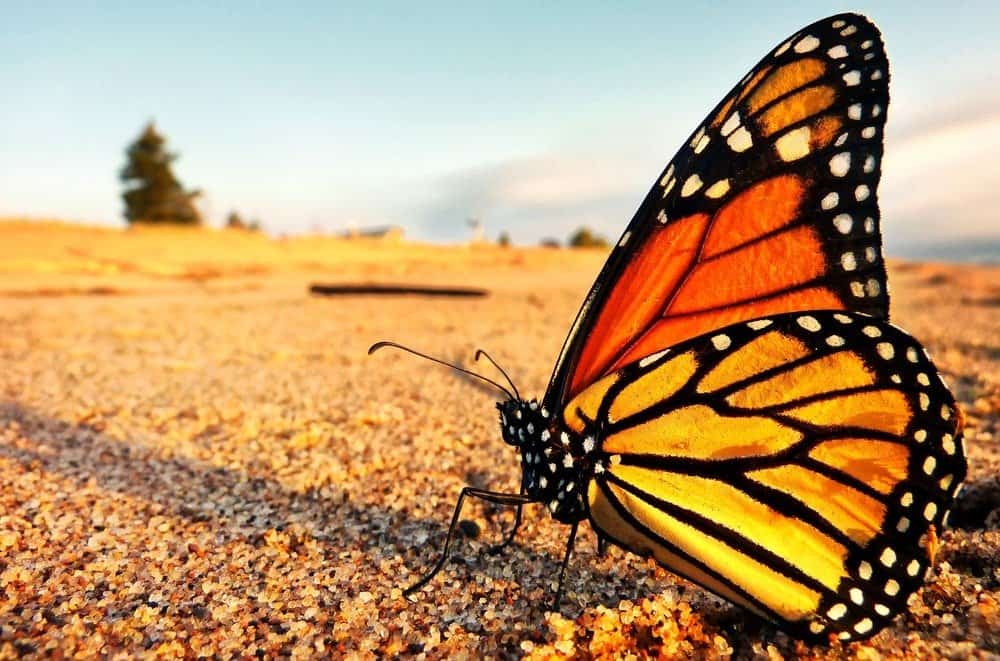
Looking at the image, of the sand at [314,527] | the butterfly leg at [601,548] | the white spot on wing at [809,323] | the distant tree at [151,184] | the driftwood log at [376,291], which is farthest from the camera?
the distant tree at [151,184]

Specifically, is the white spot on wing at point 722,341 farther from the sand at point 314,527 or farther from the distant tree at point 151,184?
the distant tree at point 151,184

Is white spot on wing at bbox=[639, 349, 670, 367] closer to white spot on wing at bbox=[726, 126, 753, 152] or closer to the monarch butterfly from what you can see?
the monarch butterfly

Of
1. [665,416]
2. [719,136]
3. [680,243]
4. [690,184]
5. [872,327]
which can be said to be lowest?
[665,416]

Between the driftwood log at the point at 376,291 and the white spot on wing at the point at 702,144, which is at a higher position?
the white spot on wing at the point at 702,144

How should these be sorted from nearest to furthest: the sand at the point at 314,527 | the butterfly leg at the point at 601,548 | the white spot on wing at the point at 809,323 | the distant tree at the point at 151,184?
the sand at the point at 314,527 → the white spot on wing at the point at 809,323 → the butterfly leg at the point at 601,548 → the distant tree at the point at 151,184

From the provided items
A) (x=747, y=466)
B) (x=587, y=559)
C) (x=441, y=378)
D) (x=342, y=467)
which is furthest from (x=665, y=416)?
(x=441, y=378)

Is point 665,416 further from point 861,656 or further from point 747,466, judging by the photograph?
point 861,656

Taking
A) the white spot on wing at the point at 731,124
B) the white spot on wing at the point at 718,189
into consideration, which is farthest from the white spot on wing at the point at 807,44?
the white spot on wing at the point at 718,189
